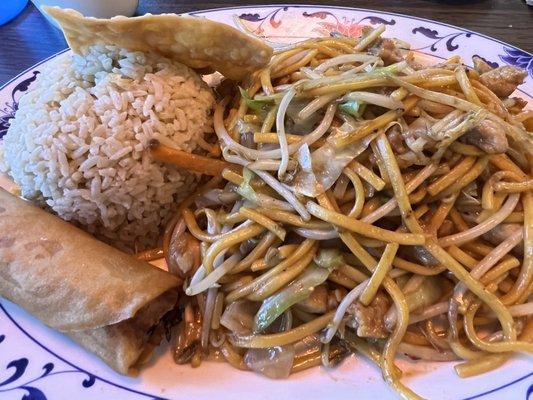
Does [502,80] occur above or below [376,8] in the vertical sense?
above

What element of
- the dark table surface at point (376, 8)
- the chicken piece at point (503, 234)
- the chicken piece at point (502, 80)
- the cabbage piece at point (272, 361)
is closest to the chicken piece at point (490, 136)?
the chicken piece at point (503, 234)

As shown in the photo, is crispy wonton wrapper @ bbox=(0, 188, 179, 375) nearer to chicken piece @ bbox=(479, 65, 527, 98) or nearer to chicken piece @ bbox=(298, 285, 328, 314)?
chicken piece @ bbox=(298, 285, 328, 314)

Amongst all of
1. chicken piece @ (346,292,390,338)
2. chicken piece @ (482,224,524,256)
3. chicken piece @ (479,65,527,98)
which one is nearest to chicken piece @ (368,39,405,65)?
chicken piece @ (479,65,527,98)

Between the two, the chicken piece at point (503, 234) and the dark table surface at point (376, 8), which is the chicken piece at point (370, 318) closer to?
the chicken piece at point (503, 234)

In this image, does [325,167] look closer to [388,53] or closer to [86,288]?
[388,53]

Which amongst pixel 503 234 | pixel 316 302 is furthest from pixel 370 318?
pixel 503 234
